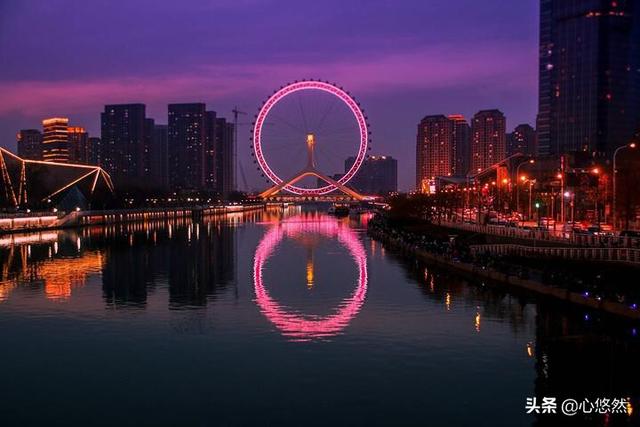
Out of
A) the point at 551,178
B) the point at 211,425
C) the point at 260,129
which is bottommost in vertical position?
the point at 211,425

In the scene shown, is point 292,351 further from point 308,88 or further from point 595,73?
point 595,73

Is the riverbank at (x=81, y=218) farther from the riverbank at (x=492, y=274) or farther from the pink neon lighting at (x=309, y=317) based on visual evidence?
the pink neon lighting at (x=309, y=317)

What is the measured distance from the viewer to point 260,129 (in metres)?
104

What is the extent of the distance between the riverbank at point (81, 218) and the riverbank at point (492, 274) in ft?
118

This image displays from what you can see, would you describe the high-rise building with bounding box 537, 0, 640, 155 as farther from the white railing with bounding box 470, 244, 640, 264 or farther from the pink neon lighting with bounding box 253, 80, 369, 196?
the white railing with bounding box 470, 244, 640, 264

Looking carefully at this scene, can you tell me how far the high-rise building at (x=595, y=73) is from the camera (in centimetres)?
11488

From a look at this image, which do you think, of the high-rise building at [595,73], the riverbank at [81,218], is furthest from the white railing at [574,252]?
the high-rise building at [595,73]

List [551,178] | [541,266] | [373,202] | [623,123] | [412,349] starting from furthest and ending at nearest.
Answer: [373,202] < [623,123] < [551,178] < [541,266] < [412,349]

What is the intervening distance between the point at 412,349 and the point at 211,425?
6889 millimetres

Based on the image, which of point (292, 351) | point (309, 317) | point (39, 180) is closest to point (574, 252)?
point (309, 317)

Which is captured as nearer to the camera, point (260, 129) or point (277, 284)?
point (277, 284)

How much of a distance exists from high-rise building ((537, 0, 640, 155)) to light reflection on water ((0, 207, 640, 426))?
93333mm

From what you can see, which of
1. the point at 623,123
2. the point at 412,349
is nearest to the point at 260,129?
the point at 623,123

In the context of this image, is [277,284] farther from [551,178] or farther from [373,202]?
[373,202]
